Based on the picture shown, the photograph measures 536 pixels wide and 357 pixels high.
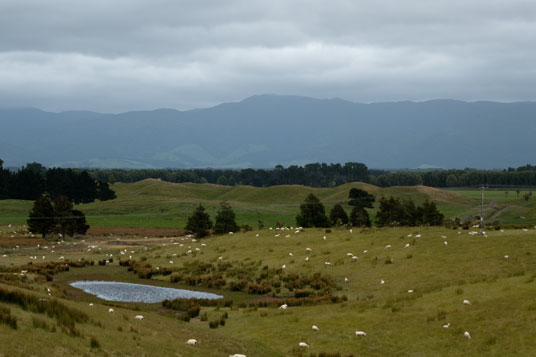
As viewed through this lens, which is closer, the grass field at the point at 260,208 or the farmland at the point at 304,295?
the farmland at the point at 304,295

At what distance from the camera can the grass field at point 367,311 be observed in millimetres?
18078

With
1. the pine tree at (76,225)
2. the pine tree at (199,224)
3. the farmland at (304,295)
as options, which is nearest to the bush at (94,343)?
the farmland at (304,295)

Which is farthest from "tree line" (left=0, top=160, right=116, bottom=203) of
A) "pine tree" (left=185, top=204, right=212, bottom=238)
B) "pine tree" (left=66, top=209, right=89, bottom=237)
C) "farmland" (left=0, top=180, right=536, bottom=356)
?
"farmland" (left=0, top=180, right=536, bottom=356)

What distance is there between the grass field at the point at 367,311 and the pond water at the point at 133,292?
1.51 m

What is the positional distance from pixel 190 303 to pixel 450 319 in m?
15.7

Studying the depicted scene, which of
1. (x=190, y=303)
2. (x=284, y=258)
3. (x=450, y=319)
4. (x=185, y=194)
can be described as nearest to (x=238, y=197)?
(x=185, y=194)

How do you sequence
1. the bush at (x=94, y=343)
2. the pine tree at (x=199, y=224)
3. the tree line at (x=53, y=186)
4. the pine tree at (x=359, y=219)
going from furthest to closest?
the tree line at (x=53, y=186) < the pine tree at (x=359, y=219) < the pine tree at (x=199, y=224) < the bush at (x=94, y=343)

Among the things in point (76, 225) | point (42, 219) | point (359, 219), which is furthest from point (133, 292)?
point (359, 219)

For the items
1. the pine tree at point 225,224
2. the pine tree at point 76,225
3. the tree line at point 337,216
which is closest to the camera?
the tree line at point 337,216

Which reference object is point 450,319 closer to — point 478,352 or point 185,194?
point 478,352

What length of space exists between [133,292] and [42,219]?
53.4 m

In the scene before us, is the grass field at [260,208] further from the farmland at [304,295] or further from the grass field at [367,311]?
the grass field at [367,311]

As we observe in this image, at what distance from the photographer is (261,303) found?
31562mm

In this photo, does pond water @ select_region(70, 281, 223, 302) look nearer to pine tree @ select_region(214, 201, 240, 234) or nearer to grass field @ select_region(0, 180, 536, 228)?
pine tree @ select_region(214, 201, 240, 234)
